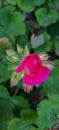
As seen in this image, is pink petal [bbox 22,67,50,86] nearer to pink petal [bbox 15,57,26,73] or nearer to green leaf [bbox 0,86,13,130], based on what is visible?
pink petal [bbox 15,57,26,73]

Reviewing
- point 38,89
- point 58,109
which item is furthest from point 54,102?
point 38,89

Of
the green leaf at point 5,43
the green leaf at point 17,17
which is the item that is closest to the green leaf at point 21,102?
the green leaf at point 5,43

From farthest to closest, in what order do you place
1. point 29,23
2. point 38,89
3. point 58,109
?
1. point 29,23
2. point 38,89
3. point 58,109

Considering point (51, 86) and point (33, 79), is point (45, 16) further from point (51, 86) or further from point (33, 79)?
point (33, 79)

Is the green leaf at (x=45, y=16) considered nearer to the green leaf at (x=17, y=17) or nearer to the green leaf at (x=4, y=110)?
the green leaf at (x=17, y=17)

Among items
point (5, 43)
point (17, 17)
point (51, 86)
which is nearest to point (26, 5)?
point (17, 17)

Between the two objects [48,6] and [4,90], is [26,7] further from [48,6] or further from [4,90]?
[4,90]

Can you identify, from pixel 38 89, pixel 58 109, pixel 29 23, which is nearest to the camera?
pixel 58 109

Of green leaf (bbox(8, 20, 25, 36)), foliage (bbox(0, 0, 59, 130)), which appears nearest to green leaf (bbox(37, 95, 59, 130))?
foliage (bbox(0, 0, 59, 130))
